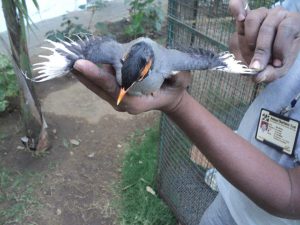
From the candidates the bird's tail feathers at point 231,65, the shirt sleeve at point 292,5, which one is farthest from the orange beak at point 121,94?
the shirt sleeve at point 292,5

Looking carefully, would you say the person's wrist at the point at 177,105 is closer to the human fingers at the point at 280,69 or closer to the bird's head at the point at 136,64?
the bird's head at the point at 136,64

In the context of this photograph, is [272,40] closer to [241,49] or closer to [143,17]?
[241,49]

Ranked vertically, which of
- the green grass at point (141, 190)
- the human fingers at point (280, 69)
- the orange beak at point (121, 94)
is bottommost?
the green grass at point (141, 190)

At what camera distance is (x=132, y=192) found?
3.02 metres

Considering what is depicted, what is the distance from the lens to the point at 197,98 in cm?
253

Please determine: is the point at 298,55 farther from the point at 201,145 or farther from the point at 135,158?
the point at 135,158

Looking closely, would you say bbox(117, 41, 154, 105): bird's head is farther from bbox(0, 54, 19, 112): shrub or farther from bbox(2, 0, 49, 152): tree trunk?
bbox(0, 54, 19, 112): shrub

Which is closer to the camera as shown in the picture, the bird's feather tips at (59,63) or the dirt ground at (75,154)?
the bird's feather tips at (59,63)

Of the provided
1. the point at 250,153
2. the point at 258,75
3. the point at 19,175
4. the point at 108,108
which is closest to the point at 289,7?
the point at 258,75

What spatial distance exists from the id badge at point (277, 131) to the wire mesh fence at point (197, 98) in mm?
547

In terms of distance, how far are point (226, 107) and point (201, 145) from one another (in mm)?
1089

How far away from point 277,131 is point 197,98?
122 cm

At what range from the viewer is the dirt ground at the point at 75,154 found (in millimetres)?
2881

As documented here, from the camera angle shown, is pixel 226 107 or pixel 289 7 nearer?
pixel 289 7
